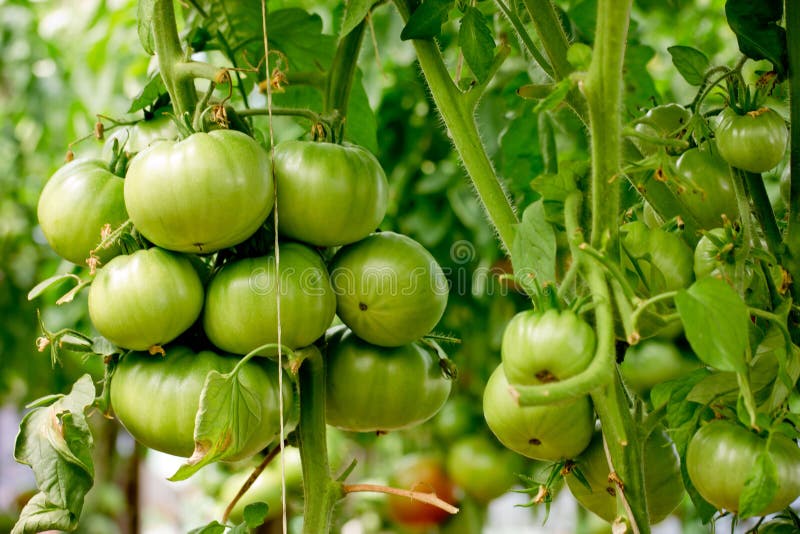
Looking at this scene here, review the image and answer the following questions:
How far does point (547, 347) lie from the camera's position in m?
0.46

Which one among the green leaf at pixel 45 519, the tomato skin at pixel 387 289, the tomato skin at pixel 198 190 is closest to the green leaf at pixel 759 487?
the tomato skin at pixel 387 289

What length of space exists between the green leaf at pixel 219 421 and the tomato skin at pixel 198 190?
0.34 ft

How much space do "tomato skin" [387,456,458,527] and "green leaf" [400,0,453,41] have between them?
103 cm

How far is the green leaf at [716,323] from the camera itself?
45cm

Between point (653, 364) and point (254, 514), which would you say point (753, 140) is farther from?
point (254, 514)

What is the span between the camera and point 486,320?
1537 millimetres

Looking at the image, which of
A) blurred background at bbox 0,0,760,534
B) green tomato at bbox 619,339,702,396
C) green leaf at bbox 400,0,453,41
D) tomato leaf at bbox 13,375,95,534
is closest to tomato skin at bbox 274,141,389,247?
green leaf at bbox 400,0,453,41

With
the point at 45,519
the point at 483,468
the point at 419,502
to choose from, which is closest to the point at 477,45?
the point at 45,519

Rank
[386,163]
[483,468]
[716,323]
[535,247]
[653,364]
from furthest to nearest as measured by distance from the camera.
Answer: [386,163] < [483,468] < [653,364] < [535,247] < [716,323]

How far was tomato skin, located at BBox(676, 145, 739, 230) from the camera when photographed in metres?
0.65

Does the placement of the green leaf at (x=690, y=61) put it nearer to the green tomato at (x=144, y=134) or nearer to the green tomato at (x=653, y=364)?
the green tomato at (x=653, y=364)

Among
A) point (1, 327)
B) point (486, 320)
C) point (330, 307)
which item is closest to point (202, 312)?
point (330, 307)

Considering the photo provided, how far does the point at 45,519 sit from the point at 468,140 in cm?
44

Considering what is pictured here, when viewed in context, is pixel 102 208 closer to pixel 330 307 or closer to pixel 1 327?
pixel 330 307
